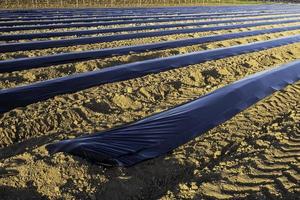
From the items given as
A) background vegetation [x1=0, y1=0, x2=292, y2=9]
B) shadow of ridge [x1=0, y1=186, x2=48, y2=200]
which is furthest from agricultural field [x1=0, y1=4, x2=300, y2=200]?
background vegetation [x1=0, y1=0, x2=292, y2=9]

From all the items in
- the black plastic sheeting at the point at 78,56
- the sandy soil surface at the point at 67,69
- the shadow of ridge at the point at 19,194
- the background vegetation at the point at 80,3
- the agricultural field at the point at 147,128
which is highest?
the background vegetation at the point at 80,3

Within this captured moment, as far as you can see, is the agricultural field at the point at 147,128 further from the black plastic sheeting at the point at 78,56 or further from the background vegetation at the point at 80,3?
the background vegetation at the point at 80,3

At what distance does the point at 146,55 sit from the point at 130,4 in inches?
876

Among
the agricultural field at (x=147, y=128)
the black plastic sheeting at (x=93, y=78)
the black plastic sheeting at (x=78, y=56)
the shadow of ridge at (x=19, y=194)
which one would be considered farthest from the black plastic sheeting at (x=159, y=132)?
the black plastic sheeting at (x=78, y=56)

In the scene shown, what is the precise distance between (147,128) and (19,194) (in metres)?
1.31

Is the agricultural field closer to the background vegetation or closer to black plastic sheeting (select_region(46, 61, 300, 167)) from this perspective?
black plastic sheeting (select_region(46, 61, 300, 167))

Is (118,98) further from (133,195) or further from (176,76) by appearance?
(133,195)

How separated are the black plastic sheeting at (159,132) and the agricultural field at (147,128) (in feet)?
0.03

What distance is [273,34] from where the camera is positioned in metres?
11.9

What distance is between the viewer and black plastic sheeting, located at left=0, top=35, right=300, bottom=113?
479 cm

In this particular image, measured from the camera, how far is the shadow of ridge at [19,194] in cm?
297

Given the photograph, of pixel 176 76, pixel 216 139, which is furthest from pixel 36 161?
pixel 176 76

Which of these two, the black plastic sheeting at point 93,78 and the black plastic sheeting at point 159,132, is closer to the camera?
the black plastic sheeting at point 159,132

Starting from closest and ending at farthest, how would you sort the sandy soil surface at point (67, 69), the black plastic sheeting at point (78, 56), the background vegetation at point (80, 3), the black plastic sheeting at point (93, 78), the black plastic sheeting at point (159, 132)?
the black plastic sheeting at point (159, 132) → the black plastic sheeting at point (93, 78) → the sandy soil surface at point (67, 69) → the black plastic sheeting at point (78, 56) → the background vegetation at point (80, 3)
